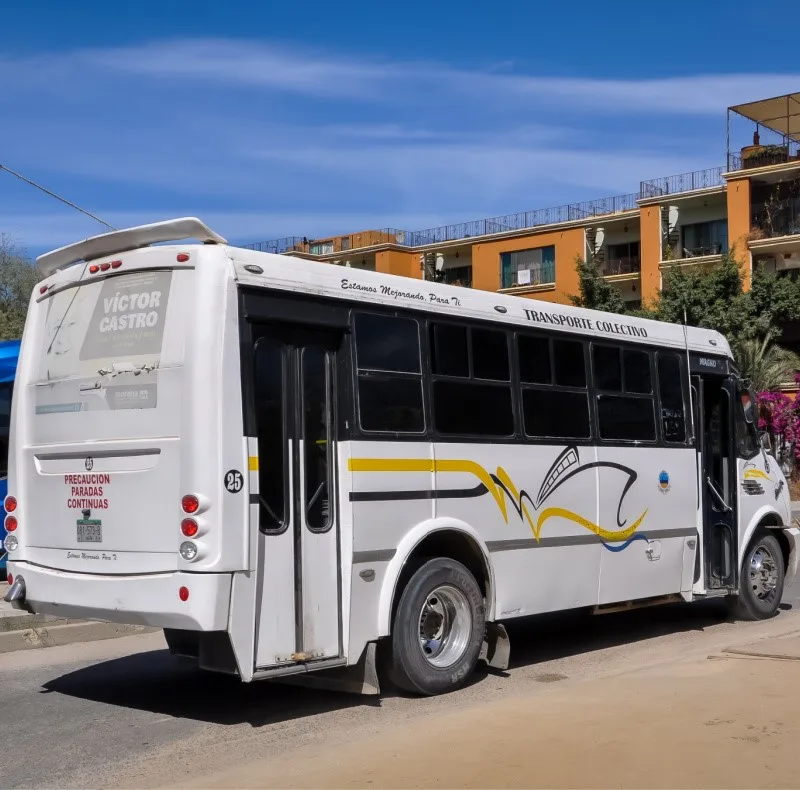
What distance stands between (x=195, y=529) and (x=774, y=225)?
43.3 metres

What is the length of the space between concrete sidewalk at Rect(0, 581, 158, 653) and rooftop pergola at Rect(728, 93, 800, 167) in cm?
4212

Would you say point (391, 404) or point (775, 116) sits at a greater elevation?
point (775, 116)

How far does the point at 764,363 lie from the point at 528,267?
18609mm

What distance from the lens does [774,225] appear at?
46.2 m

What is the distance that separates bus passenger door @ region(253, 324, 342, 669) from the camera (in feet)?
23.9

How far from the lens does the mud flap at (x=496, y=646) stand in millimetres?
9055

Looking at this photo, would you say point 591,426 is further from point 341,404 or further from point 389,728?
point 389,728

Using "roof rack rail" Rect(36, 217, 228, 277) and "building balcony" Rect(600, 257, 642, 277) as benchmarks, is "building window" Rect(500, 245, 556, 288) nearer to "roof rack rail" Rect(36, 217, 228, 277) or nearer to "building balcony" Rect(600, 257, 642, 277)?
"building balcony" Rect(600, 257, 642, 277)

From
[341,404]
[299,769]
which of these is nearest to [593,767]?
[299,769]

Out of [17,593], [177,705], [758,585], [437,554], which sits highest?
[437,554]

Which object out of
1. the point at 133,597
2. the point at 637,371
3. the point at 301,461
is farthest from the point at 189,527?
the point at 637,371

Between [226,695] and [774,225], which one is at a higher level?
[774,225]

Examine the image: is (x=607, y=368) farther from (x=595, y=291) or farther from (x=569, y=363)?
(x=595, y=291)

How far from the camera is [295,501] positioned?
7488 millimetres
